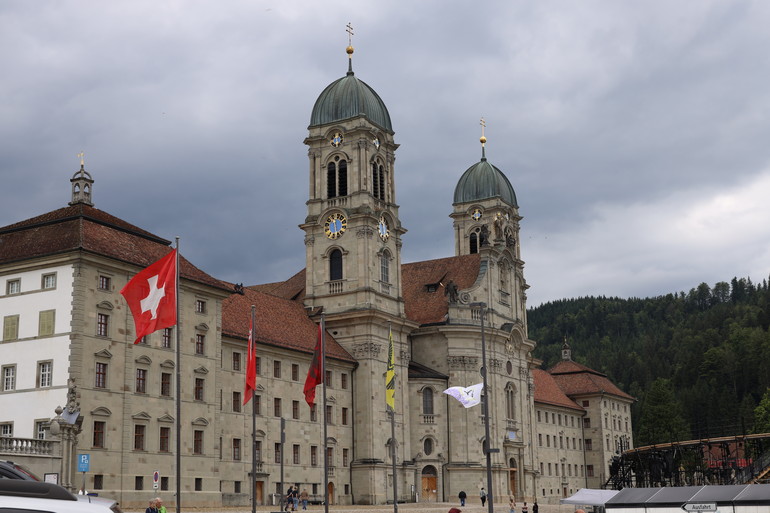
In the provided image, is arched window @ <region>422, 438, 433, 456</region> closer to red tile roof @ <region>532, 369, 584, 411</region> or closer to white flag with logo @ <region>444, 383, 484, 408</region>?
red tile roof @ <region>532, 369, 584, 411</region>

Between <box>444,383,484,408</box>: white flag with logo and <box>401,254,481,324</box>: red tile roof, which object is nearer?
<box>444,383,484,408</box>: white flag with logo

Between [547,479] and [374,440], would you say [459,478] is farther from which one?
[547,479]

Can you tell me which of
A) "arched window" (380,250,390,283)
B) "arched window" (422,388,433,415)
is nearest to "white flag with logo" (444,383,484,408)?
"arched window" (380,250,390,283)

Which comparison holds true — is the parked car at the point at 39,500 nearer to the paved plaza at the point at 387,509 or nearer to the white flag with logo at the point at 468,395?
the white flag with logo at the point at 468,395

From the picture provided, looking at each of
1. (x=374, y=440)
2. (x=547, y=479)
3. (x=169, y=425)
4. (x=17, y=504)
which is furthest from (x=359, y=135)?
(x=17, y=504)

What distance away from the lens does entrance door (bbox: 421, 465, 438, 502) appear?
89.9m

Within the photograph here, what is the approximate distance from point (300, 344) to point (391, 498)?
1620 centimetres

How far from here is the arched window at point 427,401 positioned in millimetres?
91750

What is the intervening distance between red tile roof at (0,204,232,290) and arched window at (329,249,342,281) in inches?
1129

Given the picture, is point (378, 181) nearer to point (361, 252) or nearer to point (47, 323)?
point (361, 252)

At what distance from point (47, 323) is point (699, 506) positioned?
45370mm

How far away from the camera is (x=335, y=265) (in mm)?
90500

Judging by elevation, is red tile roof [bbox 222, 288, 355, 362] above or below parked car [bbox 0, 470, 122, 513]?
above

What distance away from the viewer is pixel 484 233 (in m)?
115
